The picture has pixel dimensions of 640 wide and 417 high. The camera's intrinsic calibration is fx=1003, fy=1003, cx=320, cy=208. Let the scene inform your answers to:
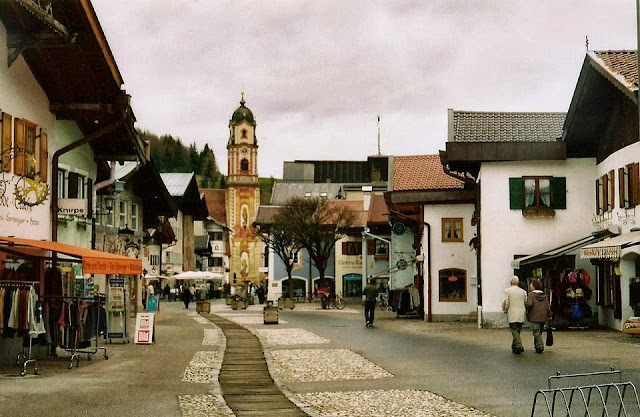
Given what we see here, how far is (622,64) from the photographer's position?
28.4 metres

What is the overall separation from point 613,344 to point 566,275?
29.2ft

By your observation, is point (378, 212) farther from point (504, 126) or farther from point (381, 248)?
point (504, 126)

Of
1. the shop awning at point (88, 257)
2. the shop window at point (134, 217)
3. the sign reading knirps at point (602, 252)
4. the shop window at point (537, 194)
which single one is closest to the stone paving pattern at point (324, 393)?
the shop awning at point (88, 257)

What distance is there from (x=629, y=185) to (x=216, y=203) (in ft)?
445

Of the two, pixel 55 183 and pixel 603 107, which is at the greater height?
pixel 603 107

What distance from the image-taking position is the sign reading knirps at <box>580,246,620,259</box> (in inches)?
998

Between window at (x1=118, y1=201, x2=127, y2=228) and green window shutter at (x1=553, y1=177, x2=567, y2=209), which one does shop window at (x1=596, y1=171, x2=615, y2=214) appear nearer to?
green window shutter at (x1=553, y1=177, x2=567, y2=209)

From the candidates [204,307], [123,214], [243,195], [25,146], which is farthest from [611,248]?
[243,195]

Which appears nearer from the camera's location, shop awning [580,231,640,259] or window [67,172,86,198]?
shop awning [580,231,640,259]

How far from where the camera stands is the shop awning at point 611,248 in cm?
2516

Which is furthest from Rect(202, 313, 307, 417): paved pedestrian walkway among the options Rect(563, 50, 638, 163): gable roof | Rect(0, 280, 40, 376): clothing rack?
Rect(563, 50, 638, 163): gable roof

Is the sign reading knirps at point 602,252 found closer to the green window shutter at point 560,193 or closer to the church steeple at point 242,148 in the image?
the green window shutter at point 560,193

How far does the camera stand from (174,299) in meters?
84.7

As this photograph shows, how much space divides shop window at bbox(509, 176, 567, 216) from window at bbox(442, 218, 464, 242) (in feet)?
19.8
